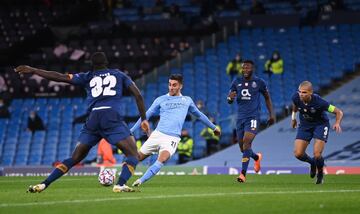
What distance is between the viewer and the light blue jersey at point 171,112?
716 inches

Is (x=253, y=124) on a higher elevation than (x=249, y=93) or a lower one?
lower

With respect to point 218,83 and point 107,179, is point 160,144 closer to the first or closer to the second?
point 107,179

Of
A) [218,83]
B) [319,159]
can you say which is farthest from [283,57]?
[319,159]

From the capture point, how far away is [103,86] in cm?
1530

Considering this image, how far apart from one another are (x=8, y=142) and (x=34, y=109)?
2.24m

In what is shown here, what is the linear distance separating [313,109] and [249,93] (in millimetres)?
2108

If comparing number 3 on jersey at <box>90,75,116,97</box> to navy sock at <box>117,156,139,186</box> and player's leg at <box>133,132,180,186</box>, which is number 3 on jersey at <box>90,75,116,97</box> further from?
player's leg at <box>133,132,180,186</box>

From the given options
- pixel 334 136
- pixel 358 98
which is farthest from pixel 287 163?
pixel 358 98

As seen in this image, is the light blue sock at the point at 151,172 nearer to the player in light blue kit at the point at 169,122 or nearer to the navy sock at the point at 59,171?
the player in light blue kit at the point at 169,122

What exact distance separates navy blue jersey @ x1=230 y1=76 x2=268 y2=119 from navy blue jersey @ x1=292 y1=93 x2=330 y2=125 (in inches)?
58.5

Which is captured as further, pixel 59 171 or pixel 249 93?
pixel 249 93

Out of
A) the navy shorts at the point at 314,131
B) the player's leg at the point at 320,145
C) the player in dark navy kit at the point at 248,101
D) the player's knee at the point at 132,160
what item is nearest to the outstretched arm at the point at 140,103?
the player's knee at the point at 132,160

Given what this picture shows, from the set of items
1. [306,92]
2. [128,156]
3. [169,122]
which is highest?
[306,92]

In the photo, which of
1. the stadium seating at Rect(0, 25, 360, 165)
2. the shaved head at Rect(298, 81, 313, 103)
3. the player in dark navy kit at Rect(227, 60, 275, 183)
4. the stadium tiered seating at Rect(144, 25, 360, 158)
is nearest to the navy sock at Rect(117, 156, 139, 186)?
the shaved head at Rect(298, 81, 313, 103)
